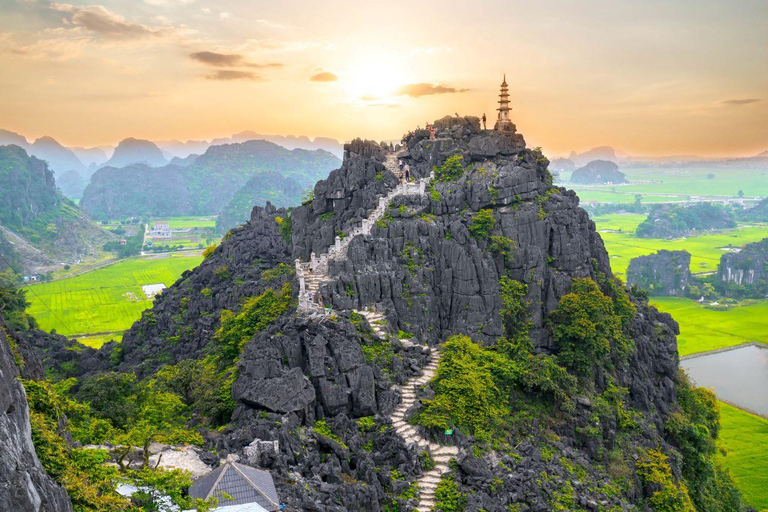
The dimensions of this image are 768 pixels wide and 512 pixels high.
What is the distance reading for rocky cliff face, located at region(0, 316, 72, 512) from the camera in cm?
1322

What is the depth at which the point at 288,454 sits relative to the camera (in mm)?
26156

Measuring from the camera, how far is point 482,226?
139 ft

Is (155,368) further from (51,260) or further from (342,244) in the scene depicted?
(51,260)

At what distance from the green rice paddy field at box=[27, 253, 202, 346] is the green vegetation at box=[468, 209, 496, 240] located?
5794 cm

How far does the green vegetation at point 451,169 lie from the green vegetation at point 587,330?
12.4 metres

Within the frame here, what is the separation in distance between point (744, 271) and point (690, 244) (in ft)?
177

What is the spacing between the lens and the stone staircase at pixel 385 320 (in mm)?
29094

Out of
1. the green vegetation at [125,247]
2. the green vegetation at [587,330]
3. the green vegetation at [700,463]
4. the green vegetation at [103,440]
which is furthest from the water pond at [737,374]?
the green vegetation at [125,247]

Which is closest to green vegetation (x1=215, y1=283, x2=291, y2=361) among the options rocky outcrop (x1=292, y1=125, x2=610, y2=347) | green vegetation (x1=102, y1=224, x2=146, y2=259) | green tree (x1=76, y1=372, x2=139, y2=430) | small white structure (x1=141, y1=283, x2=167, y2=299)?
rocky outcrop (x1=292, y1=125, x2=610, y2=347)

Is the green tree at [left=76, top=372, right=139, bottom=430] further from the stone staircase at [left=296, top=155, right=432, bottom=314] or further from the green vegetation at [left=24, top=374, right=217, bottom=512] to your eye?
the stone staircase at [left=296, top=155, right=432, bottom=314]

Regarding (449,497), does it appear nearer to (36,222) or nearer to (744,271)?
(744,271)

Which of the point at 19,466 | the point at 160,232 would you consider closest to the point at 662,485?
the point at 19,466

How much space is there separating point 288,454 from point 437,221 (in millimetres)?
22040

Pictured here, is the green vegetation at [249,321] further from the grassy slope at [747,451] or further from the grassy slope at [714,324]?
the grassy slope at [714,324]
